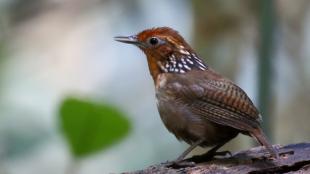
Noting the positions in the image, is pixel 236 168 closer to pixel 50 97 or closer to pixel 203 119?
pixel 203 119

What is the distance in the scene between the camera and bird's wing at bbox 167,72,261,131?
422 centimetres

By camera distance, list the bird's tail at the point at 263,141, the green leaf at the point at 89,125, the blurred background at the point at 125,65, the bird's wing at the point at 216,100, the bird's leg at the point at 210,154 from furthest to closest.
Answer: the blurred background at the point at 125,65
the green leaf at the point at 89,125
the bird's leg at the point at 210,154
the bird's wing at the point at 216,100
the bird's tail at the point at 263,141

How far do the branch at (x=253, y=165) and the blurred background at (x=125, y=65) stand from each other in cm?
57

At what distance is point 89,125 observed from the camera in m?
4.46

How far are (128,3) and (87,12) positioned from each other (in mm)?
658

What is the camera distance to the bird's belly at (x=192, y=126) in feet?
14.1

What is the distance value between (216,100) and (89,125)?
64 cm

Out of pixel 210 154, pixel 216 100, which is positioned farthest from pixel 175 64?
pixel 210 154

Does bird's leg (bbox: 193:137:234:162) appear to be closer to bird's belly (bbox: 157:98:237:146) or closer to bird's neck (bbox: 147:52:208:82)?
bird's belly (bbox: 157:98:237:146)

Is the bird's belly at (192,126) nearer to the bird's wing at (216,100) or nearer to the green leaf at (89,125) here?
the bird's wing at (216,100)

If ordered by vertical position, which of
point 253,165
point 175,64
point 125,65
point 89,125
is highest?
point 125,65

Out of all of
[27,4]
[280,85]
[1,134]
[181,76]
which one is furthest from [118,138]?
[280,85]

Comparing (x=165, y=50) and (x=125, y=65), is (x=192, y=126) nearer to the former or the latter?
(x=165, y=50)

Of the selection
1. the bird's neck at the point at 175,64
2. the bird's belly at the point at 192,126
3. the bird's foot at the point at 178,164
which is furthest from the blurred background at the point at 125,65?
the bird's foot at the point at 178,164
